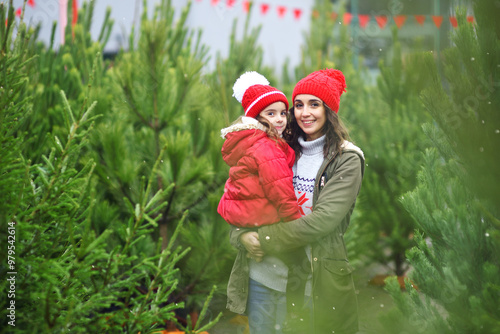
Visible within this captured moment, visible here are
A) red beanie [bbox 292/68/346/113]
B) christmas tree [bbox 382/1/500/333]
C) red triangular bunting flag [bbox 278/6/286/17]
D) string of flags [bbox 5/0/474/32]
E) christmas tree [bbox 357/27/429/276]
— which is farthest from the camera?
red triangular bunting flag [bbox 278/6/286/17]

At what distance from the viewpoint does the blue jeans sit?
76.0 inches

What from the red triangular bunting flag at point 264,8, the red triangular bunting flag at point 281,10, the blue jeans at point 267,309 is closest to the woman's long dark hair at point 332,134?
the blue jeans at point 267,309

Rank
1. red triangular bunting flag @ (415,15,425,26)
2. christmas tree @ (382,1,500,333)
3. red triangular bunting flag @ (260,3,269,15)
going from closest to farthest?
christmas tree @ (382,1,500,333), red triangular bunting flag @ (415,15,425,26), red triangular bunting flag @ (260,3,269,15)

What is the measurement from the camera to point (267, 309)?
194cm

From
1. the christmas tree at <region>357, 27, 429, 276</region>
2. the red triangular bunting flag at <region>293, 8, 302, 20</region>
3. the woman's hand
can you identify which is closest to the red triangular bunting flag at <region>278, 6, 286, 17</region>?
Result: the red triangular bunting flag at <region>293, 8, 302, 20</region>

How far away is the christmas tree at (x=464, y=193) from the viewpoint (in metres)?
1.43

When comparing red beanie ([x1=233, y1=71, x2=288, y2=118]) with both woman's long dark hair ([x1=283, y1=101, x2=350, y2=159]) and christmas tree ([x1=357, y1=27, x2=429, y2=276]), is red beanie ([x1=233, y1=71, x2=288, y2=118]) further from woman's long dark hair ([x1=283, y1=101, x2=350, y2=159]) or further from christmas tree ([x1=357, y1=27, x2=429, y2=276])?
christmas tree ([x1=357, y1=27, x2=429, y2=276])

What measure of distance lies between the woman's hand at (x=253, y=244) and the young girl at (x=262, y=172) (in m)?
0.03

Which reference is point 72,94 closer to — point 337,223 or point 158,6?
point 158,6

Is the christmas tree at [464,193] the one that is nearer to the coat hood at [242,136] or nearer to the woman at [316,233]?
the woman at [316,233]

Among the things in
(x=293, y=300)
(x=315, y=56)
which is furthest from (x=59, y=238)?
(x=315, y=56)

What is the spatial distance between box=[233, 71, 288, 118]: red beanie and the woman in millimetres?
111

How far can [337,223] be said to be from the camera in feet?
5.90

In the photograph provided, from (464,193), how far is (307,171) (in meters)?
0.64
